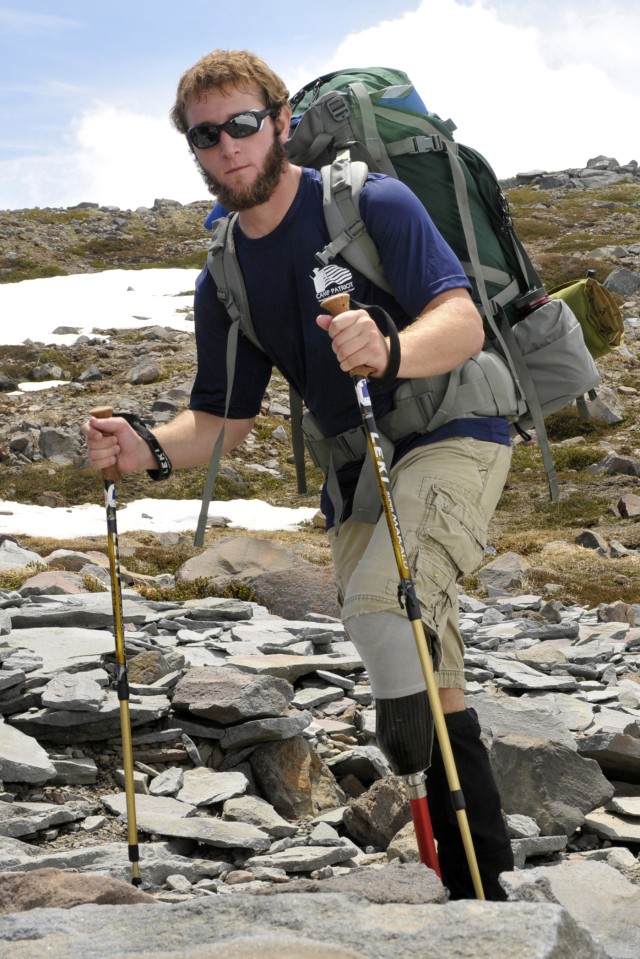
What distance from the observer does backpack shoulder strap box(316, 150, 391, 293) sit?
14.1 feet

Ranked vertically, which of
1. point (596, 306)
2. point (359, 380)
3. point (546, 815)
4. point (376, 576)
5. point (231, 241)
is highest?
point (231, 241)

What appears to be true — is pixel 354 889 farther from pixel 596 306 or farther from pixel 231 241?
pixel 596 306

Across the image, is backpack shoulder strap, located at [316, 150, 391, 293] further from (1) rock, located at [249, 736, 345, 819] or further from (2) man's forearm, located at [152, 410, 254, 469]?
(1) rock, located at [249, 736, 345, 819]

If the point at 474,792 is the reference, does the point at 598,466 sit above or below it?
above

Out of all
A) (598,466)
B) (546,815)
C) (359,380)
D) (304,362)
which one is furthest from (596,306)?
(598,466)

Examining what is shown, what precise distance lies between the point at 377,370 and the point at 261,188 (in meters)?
1.22

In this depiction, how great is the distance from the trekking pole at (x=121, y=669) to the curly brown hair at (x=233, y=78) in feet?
4.67

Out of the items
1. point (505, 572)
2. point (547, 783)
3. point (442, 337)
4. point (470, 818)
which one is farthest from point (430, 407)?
point (505, 572)

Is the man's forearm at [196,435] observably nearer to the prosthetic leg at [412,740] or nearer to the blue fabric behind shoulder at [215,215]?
the blue fabric behind shoulder at [215,215]

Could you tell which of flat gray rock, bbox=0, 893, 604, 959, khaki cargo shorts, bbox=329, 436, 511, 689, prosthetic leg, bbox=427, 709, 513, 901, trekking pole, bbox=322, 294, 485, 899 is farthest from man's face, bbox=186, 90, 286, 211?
flat gray rock, bbox=0, 893, 604, 959

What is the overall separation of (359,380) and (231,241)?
4.08 ft

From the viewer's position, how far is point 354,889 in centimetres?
271

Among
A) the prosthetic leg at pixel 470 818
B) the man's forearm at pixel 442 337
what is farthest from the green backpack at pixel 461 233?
the prosthetic leg at pixel 470 818

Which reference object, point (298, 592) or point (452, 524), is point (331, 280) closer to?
point (452, 524)
